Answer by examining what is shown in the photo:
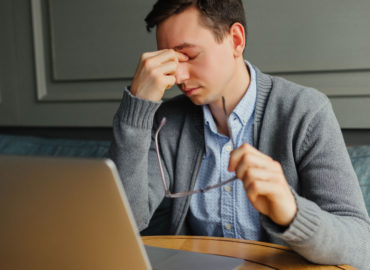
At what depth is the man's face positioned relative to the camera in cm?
108

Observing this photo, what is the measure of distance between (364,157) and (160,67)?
0.70 m

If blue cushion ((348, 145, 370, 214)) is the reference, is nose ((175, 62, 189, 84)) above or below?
above

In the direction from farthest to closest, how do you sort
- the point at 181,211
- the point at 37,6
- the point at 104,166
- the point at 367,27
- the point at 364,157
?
the point at 37,6, the point at 367,27, the point at 364,157, the point at 181,211, the point at 104,166

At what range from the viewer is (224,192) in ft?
3.72

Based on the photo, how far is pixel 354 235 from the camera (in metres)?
0.81

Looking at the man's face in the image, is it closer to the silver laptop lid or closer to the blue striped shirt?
the blue striped shirt

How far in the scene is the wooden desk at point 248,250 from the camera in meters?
0.76

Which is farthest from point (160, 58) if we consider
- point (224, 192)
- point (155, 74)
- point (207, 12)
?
point (224, 192)

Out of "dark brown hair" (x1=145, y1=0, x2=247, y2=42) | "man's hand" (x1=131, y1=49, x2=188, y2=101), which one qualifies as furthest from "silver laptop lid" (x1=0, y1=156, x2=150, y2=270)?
"dark brown hair" (x1=145, y1=0, x2=247, y2=42)

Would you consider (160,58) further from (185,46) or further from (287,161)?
(287,161)

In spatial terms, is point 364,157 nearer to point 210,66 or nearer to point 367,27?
point 367,27

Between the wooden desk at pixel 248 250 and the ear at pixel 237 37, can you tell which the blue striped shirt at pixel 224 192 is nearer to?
the ear at pixel 237 37

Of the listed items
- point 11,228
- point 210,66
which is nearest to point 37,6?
point 210,66

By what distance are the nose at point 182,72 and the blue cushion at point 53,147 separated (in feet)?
2.09
